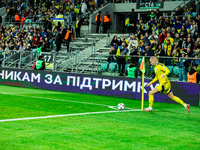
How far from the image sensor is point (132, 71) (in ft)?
57.2

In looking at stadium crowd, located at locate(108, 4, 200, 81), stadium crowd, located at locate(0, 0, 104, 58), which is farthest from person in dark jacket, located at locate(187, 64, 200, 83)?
stadium crowd, located at locate(0, 0, 104, 58)

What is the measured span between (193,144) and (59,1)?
102 ft

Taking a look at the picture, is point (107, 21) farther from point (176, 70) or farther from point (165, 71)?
point (165, 71)

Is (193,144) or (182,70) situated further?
(182,70)

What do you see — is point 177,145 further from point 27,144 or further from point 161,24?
point 161,24

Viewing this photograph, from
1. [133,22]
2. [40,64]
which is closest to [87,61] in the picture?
[40,64]

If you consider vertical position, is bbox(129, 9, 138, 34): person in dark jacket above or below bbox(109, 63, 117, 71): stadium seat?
above

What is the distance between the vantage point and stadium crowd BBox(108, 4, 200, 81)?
1639 cm

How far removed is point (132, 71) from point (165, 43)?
3390 millimetres

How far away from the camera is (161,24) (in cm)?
2333

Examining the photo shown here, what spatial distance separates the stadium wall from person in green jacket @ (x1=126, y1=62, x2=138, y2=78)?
0.96 ft

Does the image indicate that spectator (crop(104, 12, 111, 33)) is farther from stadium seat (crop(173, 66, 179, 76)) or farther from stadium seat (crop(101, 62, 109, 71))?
stadium seat (crop(173, 66, 179, 76))

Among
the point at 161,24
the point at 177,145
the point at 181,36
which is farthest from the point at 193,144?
the point at 161,24

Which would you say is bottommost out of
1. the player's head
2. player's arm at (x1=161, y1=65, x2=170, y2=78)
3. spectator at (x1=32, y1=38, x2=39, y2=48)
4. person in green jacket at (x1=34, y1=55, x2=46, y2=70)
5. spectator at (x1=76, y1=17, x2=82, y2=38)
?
person in green jacket at (x1=34, y1=55, x2=46, y2=70)
